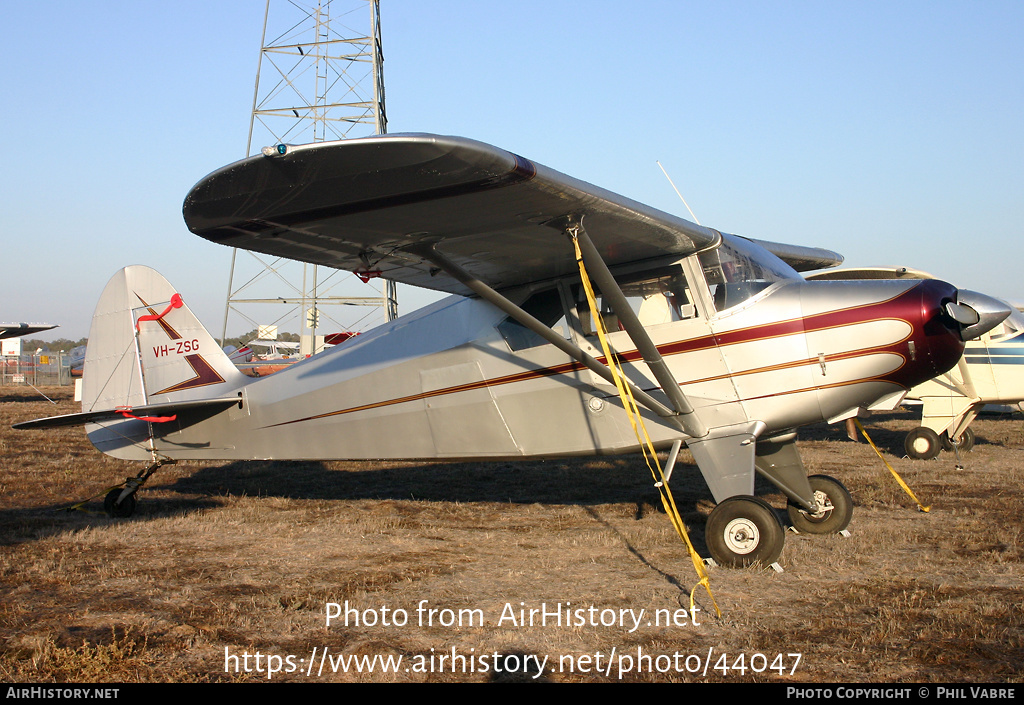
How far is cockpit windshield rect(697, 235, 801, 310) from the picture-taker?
18.4 ft

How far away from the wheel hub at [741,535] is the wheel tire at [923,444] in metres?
8.16

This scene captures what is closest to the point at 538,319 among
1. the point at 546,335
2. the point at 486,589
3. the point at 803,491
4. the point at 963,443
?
the point at 546,335

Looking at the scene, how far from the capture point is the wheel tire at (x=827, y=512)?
605cm

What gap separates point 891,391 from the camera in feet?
17.5

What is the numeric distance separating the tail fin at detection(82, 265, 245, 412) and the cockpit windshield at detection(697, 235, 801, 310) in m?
5.12

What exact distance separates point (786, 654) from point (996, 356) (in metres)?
11.1

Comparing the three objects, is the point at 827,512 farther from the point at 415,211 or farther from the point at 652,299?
the point at 415,211

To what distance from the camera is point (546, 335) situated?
17.7 feet

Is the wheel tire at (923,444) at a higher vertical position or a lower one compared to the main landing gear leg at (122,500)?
lower

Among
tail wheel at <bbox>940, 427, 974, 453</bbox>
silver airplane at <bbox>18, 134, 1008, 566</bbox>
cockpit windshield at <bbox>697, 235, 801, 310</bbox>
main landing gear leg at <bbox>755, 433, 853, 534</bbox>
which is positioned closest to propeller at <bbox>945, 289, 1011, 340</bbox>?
silver airplane at <bbox>18, 134, 1008, 566</bbox>

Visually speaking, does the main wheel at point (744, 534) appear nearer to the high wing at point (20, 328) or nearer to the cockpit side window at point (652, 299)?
the cockpit side window at point (652, 299)

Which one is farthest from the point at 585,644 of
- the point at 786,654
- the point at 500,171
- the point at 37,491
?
the point at 37,491

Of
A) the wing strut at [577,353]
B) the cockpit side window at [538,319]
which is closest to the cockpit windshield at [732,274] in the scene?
the wing strut at [577,353]

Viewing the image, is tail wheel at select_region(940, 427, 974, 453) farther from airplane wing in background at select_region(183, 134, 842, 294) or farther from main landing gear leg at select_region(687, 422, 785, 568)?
airplane wing in background at select_region(183, 134, 842, 294)
